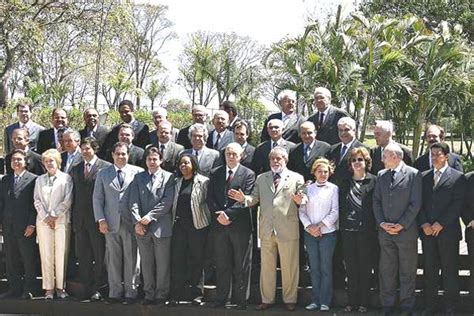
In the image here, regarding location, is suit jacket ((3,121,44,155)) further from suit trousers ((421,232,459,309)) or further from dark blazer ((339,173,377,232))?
suit trousers ((421,232,459,309))

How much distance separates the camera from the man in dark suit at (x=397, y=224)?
6.00 meters

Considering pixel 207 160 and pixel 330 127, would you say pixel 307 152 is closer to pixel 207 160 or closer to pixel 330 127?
pixel 330 127

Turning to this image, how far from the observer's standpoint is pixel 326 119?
726cm

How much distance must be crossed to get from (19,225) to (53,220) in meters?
0.46

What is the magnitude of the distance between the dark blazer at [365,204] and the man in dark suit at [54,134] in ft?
12.2

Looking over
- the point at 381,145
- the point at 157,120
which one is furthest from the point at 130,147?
the point at 381,145

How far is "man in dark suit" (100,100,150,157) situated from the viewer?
775 centimetres

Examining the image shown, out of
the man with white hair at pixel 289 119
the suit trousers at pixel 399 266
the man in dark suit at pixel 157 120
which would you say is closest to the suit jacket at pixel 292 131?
the man with white hair at pixel 289 119

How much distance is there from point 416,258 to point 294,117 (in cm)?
232

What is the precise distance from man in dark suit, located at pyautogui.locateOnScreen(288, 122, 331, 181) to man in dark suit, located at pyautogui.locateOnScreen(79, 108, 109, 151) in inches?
98.6

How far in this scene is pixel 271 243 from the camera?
639cm

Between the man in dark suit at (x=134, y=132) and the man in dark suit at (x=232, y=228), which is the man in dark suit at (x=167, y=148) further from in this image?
the man in dark suit at (x=232, y=228)

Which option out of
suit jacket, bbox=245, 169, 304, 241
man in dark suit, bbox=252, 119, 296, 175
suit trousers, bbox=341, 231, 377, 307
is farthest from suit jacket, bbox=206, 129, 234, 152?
suit trousers, bbox=341, 231, 377, 307

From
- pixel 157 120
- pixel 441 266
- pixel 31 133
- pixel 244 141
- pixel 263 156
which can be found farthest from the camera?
pixel 31 133
